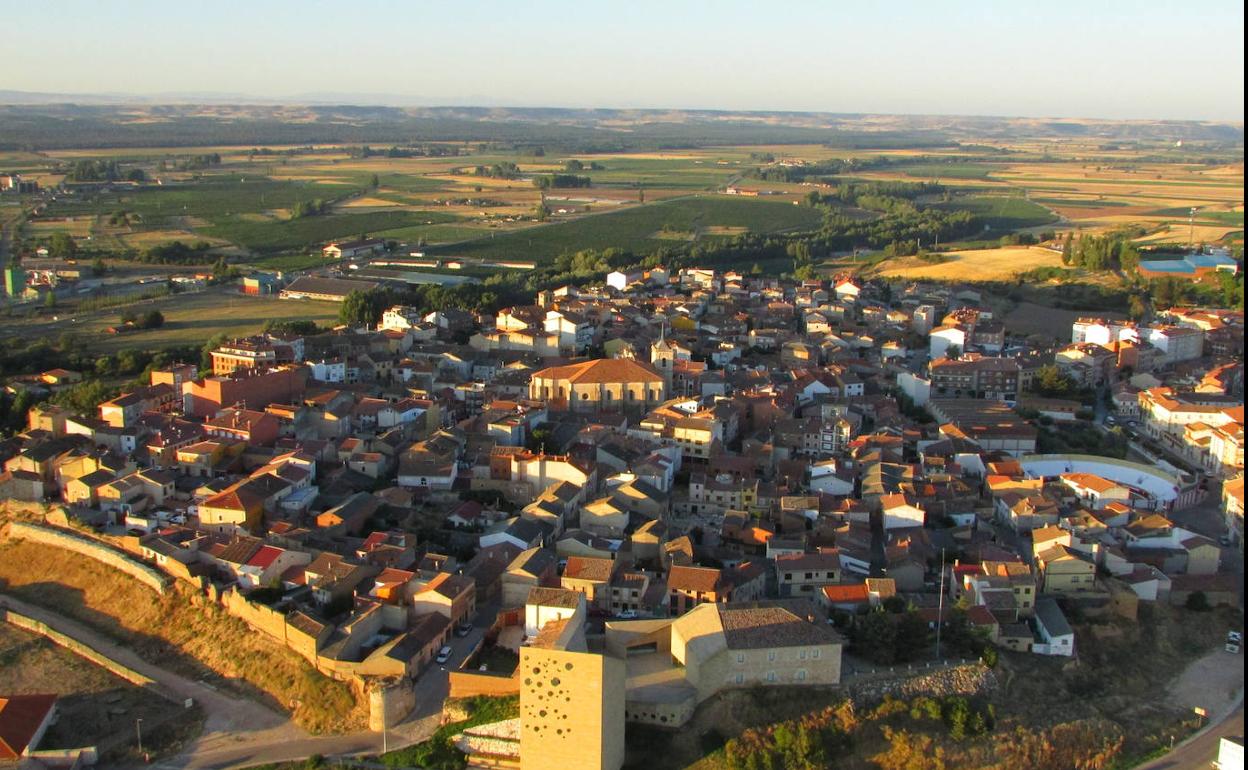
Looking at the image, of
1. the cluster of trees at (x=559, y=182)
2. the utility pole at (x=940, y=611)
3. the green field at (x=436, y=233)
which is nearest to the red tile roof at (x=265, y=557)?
the utility pole at (x=940, y=611)

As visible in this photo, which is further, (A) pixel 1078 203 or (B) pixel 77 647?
(A) pixel 1078 203

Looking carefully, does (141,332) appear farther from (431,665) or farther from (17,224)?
(17,224)

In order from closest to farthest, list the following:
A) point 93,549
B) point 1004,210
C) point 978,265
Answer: point 93,549
point 978,265
point 1004,210

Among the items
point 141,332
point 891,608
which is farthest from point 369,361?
point 891,608

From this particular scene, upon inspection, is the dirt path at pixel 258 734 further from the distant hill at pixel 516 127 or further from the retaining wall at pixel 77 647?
the distant hill at pixel 516 127

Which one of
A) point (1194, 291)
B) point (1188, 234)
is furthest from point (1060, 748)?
point (1188, 234)

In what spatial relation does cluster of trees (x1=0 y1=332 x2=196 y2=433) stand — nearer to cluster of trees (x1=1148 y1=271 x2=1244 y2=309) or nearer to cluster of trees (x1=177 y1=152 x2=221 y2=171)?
cluster of trees (x1=1148 y1=271 x2=1244 y2=309)

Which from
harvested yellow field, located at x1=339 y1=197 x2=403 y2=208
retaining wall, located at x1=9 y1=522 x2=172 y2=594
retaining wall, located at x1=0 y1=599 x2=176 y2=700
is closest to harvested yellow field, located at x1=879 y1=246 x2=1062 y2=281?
harvested yellow field, located at x1=339 y1=197 x2=403 y2=208

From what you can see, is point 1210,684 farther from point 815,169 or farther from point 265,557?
point 815,169
